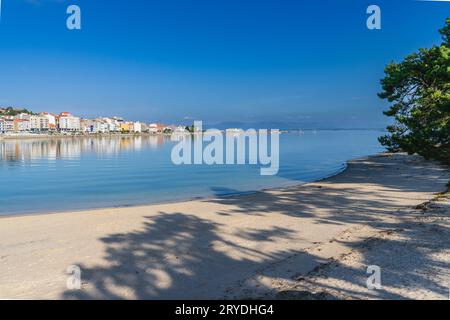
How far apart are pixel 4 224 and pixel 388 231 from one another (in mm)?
13446

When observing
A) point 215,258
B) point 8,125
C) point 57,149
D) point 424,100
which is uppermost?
point 8,125

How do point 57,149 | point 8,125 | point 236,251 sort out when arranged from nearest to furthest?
point 236,251 < point 57,149 < point 8,125

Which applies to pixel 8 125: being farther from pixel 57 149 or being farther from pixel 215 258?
pixel 215 258

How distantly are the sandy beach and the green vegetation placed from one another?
15.0 ft

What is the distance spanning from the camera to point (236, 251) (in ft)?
28.9

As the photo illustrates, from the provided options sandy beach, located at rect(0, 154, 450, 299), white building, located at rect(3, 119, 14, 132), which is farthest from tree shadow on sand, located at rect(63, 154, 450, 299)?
white building, located at rect(3, 119, 14, 132)

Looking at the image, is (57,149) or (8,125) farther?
(8,125)

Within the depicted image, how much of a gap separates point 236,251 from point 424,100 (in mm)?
17731

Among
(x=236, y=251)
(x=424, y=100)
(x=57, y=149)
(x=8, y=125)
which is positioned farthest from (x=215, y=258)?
(x=8, y=125)

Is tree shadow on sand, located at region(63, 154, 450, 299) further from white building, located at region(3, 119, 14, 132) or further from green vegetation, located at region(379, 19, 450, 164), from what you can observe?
white building, located at region(3, 119, 14, 132)

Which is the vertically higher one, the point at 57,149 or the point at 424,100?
the point at 424,100

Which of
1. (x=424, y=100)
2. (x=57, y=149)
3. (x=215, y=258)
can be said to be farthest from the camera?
(x=57, y=149)

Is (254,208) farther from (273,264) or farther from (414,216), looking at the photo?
(273,264)
